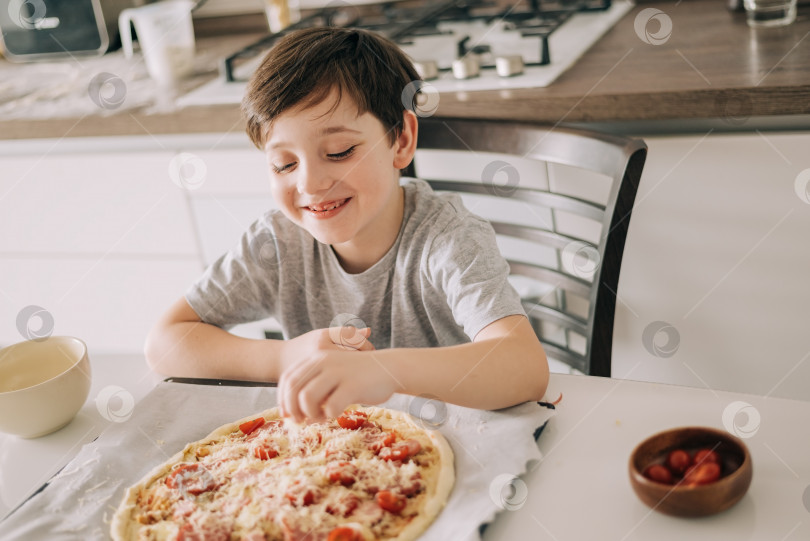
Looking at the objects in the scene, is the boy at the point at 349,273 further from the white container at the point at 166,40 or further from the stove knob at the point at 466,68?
the white container at the point at 166,40

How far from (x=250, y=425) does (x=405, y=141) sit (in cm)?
44

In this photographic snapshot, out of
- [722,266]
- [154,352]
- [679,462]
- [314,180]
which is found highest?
[314,180]

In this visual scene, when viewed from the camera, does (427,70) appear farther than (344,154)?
Yes

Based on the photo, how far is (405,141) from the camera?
1.08 meters

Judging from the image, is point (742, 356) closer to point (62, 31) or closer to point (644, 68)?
point (644, 68)

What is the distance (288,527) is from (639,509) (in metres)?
0.30

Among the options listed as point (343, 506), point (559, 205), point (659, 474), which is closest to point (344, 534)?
point (343, 506)

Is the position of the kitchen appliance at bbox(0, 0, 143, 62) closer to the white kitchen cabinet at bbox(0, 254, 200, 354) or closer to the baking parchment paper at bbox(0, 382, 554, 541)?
the white kitchen cabinet at bbox(0, 254, 200, 354)

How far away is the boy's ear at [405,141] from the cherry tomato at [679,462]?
562 mm

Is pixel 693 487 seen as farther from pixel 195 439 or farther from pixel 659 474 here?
pixel 195 439

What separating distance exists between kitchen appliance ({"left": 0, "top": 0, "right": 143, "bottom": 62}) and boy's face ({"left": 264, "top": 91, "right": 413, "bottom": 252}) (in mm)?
1323

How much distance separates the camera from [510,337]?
88 centimetres

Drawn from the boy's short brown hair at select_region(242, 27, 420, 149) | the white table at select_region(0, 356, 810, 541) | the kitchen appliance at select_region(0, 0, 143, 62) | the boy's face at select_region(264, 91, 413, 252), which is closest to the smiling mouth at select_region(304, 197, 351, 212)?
the boy's face at select_region(264, 91, 413, 252)

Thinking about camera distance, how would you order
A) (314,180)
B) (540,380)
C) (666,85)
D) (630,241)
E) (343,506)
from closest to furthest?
(343,506), (540,380), (314,180), (666,85), (630,241)
